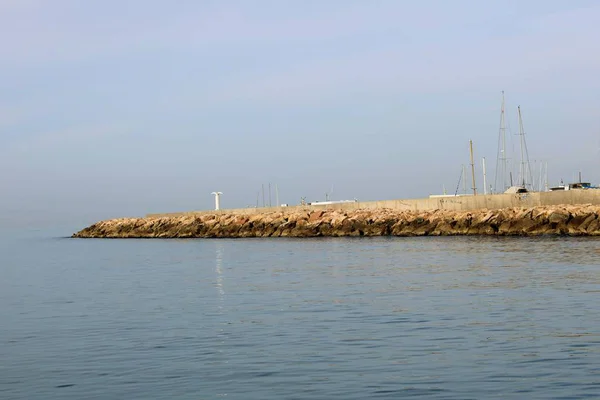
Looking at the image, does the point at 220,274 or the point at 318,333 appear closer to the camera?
the point at 318,333

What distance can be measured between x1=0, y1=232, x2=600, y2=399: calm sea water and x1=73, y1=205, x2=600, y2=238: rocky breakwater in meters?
20.7

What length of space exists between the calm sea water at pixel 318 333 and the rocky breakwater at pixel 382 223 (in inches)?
814

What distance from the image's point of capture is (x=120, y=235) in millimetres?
112250

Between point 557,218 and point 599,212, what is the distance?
314cm

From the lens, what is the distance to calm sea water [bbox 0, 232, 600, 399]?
14.1m

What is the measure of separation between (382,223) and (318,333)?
5289cm

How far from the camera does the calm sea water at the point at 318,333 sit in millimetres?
14086

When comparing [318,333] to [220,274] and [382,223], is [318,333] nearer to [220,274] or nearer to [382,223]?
[220,274]

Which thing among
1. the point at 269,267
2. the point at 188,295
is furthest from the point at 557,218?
the point at 188,295

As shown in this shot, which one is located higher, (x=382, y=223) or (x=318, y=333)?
(x=382, y=223)

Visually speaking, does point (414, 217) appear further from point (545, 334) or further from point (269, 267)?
point (545, 334)

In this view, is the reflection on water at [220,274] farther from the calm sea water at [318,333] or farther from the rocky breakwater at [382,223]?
the rocky breakwater at [382,223]

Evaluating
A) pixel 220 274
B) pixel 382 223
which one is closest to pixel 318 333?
pixel 220 274

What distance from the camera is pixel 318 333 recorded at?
64.1ft
